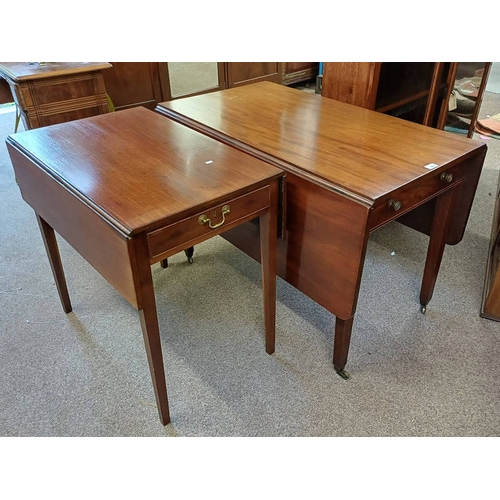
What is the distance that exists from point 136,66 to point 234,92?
1603 millimetres

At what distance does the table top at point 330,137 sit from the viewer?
119 cm

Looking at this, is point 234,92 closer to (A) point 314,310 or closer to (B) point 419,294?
(A) point 314,310

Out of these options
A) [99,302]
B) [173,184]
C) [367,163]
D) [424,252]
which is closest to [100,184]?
[173,184]

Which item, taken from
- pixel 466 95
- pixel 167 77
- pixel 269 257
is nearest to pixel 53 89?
pixel 167 77

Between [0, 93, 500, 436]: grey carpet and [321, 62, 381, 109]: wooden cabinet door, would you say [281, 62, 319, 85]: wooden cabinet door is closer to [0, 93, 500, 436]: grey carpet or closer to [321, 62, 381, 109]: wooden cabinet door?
[321, 62, 381, 109]: wooden cabinet door

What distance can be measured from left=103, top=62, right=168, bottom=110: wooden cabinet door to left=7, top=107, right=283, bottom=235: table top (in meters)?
1.79

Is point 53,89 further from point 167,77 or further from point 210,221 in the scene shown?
point 210,221

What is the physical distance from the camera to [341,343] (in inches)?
55.3

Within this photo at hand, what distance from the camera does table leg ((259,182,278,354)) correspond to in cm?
124

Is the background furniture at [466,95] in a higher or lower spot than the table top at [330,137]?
lower

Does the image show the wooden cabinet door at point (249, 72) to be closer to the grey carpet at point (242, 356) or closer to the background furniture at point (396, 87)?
the background furniture at point (396, 87)

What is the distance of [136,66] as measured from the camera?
3.10 m

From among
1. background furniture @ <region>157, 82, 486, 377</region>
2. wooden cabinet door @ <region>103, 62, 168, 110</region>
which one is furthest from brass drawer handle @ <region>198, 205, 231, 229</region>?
wooden cabinet door @ <region>103, 62, 168, 110</region>

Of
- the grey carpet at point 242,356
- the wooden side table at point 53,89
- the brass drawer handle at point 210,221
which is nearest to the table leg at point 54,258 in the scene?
A: the grey carpet at point 242,356
